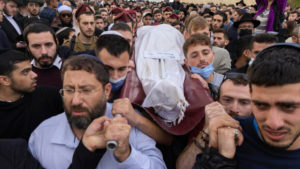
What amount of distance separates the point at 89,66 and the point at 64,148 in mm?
598

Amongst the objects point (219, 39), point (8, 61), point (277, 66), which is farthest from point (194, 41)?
point (219, 39)

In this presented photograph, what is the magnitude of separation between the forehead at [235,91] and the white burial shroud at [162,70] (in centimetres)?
36

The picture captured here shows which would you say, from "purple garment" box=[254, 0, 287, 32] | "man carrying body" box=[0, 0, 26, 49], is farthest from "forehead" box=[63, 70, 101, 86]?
"purple garment" box=[254, 0, 287, 32]

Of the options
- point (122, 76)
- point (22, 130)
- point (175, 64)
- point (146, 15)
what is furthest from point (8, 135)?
point (146, 15)

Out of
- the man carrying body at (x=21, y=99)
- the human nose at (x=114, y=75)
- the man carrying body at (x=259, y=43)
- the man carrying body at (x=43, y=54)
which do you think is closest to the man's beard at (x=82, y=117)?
the human nose at (x=114, y=75)

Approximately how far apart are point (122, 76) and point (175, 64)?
485mm

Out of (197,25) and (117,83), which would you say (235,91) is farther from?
(197,25)

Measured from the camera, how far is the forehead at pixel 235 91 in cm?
209

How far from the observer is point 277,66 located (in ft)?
3.90

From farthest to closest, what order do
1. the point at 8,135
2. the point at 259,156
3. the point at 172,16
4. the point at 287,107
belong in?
1. the point at 172,16
2. the point at 8,135
3. the point at 259,156
4. the point at 287,107

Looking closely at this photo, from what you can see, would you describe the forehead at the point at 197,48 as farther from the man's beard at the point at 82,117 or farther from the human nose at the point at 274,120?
the human nose at the point at 274,120

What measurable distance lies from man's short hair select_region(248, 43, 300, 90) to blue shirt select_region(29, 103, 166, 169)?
0.85 m

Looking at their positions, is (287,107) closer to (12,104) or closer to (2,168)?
(2,168)

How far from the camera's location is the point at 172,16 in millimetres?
9023
